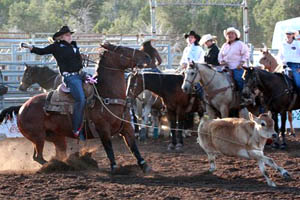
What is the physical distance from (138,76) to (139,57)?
134 inches

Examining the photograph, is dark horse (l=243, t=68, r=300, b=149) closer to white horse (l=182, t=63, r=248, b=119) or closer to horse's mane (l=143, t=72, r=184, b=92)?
white horse (l=182, t=63, r=248, b=119)

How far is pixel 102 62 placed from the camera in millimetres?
9617

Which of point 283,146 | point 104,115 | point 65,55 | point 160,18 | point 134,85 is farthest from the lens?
point 160,18

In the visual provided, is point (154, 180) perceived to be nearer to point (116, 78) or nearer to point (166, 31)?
point (116, 78)

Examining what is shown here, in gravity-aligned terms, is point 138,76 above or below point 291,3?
below

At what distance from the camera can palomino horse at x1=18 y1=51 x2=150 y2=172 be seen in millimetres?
9320

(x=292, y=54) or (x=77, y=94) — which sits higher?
(x=292, y=54)

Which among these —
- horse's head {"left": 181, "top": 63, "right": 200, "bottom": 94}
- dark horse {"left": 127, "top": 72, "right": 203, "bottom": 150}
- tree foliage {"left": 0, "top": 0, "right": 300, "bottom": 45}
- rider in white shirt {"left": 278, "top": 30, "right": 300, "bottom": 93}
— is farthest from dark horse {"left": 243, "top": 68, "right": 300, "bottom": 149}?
tree foliage {"left": 0, "top": 0, "right": 300, "bottom": 45}

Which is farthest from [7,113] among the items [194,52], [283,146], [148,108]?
[283,146]

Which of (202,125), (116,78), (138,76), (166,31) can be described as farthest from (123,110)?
(166,31)

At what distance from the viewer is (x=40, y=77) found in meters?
15.4

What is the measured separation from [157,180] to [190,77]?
354cm

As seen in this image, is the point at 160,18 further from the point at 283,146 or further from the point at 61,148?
the point at 61,148

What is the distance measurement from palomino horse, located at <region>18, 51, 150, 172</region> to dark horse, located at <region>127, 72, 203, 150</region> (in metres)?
3.17
